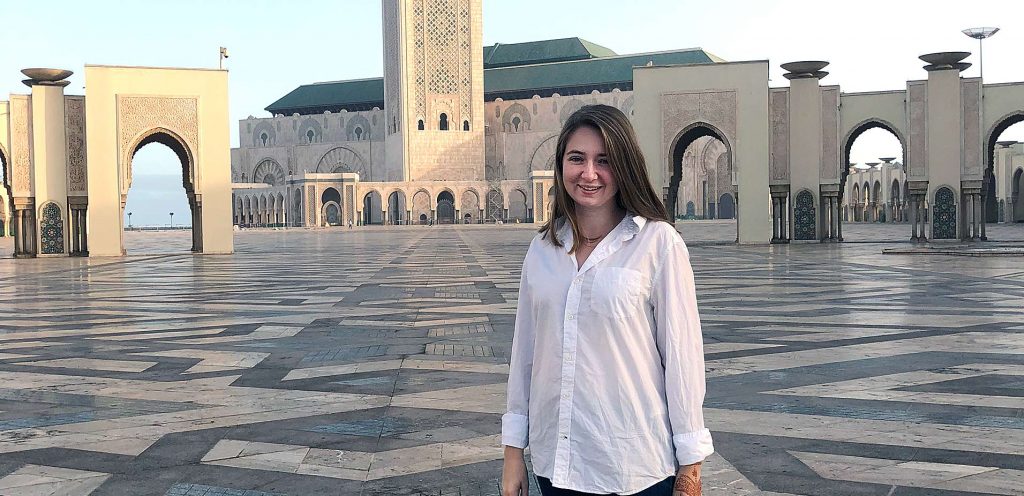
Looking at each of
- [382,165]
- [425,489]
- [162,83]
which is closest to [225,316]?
[425,489]

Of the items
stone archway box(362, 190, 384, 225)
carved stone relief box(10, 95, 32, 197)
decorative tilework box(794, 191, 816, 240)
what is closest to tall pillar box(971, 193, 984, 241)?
decorative tilework box(794, 191, 816, 240)

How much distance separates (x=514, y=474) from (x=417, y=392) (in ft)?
10.2

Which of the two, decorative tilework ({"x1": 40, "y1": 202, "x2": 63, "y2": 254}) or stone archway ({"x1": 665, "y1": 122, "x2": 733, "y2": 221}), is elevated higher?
stone archway ({"x1": 665, "y1": 122, "x2": 733, "y2": 221})

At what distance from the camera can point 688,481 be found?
1865 millimetres

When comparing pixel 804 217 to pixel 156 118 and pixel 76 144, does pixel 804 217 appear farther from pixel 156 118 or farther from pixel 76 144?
pixel 76 144

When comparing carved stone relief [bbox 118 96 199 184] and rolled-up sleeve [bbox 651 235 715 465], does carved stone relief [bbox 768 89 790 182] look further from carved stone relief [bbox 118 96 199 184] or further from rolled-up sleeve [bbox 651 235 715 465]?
rolled-up sleeve [bbox 651 235 715 465]

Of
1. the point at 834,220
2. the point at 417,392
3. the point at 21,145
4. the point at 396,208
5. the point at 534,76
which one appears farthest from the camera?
the point at 534,76

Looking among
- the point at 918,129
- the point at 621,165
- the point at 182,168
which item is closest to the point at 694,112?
the point at 918,129

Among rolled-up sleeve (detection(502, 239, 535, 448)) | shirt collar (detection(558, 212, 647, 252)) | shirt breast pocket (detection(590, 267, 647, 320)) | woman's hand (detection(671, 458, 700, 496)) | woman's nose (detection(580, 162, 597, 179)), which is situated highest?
woman's nose (detection(580, 162, 597, 179))

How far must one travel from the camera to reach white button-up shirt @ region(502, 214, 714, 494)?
6.18 ft

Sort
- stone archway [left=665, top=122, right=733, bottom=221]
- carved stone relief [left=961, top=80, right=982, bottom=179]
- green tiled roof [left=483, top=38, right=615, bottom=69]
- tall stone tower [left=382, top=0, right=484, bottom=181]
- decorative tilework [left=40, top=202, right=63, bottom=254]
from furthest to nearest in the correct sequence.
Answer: green tiled roof [left=483, top=38, right=615, bottom=69], tall stone tower [left=382, top=0, right=484, bottom=181], stone archway [left=665, top=122, right=733, bottom=221], carved stone relief [left=961, top=80, right=982, bottom=179], decorative tilework [left=40, top=202, right=63, bottom=254]

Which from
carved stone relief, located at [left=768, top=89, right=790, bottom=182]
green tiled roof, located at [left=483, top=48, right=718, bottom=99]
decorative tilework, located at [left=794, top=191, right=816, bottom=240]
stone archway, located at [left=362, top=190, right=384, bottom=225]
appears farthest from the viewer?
green tiled roof, located at [left=483, top=48, right=718, bottom=99]

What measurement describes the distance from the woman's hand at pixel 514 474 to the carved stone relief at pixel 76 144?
20.9 m

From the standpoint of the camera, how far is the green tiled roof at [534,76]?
70.2 m
